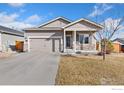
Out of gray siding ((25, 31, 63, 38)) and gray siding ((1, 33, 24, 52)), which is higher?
gray siding ((25, 31, 63, 38))

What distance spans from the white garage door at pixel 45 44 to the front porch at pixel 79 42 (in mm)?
1275

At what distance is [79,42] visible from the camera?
74.8ft

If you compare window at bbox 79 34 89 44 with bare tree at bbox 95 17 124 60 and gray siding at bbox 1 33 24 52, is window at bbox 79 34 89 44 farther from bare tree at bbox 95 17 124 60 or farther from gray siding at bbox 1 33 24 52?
gray siding at bbox 1 33 24 52

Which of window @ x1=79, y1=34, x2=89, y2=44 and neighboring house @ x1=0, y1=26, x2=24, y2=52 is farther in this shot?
neighboring house @ x1=0, y1=26, x2=24, y2=52

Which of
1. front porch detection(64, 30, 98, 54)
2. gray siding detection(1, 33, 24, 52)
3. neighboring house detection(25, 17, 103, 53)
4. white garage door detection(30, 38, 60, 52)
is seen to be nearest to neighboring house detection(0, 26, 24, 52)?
gray siding detection(1, 33, 24, 52)

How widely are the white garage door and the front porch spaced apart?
50.2 inches

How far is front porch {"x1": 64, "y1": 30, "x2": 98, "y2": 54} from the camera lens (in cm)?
2200

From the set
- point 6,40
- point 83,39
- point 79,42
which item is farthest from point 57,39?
point 6,40

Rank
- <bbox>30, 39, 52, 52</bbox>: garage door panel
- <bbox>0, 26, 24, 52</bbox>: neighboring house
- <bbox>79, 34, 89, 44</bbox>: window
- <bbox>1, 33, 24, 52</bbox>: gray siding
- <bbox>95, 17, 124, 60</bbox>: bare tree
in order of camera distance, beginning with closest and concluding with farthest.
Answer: <bbox>95, 17, 124, 60</bbox>: bare tree
<bbox>79, 34, 89, 44</bbox>: window
<bbox>30, 39, 52, 52</bbox>: garage door panel
<bbox>0, 26, 24, 52</bbox>: neighboring house
<bbox>1, 33, 24, 52</bbox>: gray siding

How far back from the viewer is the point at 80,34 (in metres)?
22.8

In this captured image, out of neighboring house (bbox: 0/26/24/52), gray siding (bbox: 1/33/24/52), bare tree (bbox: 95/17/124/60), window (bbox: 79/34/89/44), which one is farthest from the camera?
gray siding (bbox: 1/33/24/52)
